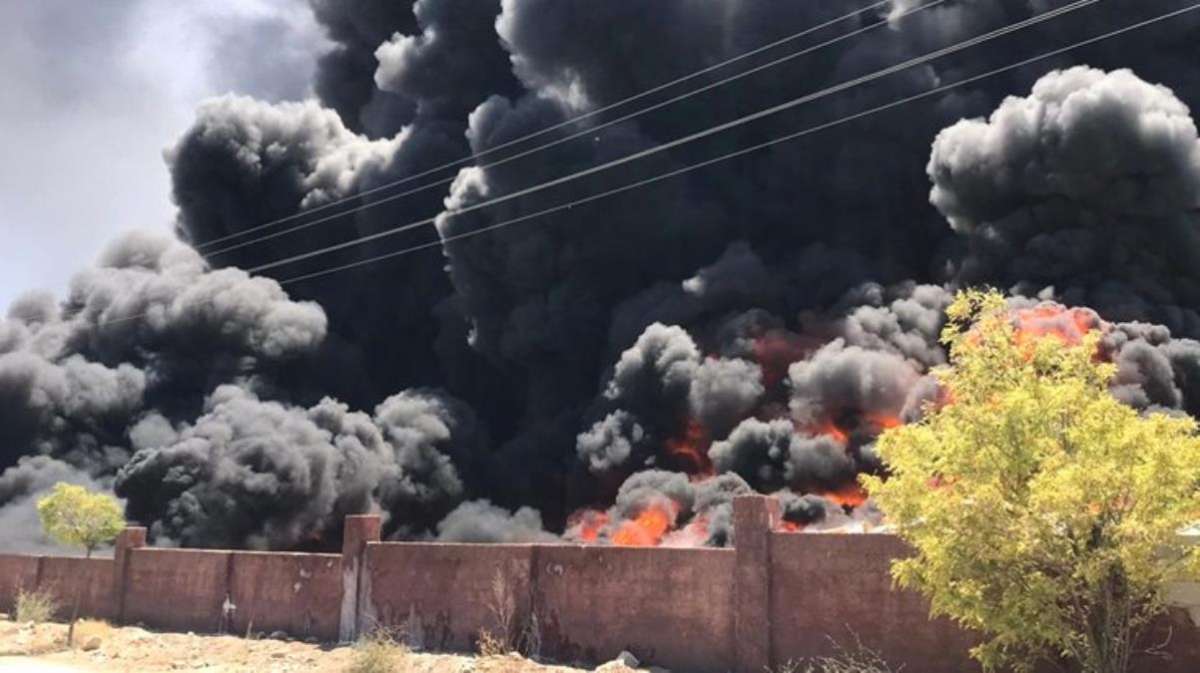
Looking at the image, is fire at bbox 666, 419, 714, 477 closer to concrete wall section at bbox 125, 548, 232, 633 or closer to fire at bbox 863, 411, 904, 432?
fire at bbox 863, 411, 904, 432

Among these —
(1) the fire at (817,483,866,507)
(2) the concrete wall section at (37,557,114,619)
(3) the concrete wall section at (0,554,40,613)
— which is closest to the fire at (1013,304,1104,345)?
(1) the fire at (817,483,866,507)

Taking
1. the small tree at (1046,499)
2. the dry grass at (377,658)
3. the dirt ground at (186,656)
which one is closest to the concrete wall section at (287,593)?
the dirt ground at (186,656)

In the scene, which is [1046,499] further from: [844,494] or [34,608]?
[844,494]

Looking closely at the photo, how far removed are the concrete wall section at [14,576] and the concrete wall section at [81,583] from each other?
506mm

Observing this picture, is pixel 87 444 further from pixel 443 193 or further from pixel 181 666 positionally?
pixel 181 666

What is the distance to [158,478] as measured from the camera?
4644 cm

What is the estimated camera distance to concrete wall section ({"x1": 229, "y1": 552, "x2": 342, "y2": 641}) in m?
23.6

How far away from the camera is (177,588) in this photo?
27406mm

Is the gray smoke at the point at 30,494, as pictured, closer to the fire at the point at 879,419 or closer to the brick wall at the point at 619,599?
the brick wall at the point at 619,599

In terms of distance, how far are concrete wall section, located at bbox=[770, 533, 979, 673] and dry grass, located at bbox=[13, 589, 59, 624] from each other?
878 inches

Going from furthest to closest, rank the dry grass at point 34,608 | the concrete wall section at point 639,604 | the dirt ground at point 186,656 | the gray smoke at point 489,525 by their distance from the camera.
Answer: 1. the gray smoke at point 489,525
2. the dry grass at point 34,608
3. the dirt ground at point 186,656
4. the concrete wall section at point 639,604

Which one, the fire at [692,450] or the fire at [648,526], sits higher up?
the fire at [692,450]

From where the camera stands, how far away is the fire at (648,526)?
39.0 meters

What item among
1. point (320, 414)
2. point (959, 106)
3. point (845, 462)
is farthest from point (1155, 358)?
point (320, 414)
